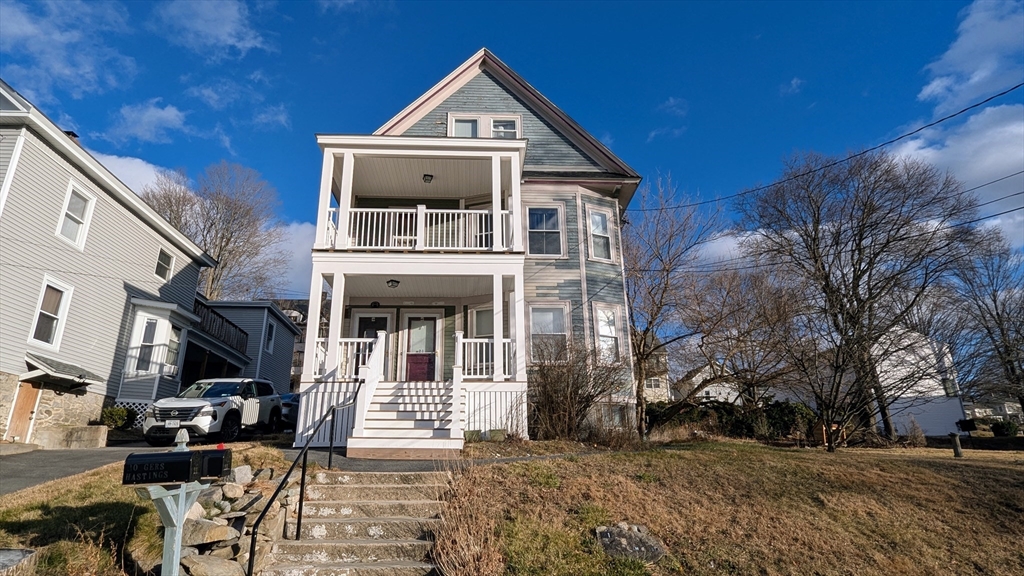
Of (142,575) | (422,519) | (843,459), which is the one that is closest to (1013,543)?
(843,459)

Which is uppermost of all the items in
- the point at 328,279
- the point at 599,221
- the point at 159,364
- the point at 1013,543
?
the point at 599,221

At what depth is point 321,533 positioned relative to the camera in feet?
19.5

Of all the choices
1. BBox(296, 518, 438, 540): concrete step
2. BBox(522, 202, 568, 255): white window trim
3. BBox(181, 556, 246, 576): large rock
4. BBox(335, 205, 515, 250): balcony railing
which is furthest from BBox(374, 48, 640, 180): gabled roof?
BBox(181, 556, 246, 576): large rock

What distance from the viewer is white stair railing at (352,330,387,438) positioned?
30.7ft

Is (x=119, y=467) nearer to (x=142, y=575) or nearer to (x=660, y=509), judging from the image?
(x=142, y=575)

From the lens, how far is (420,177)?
48.3ft

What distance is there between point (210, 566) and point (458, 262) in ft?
27.8

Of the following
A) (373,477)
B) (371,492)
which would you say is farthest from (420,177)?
(371,492)

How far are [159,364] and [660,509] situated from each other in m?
17.4

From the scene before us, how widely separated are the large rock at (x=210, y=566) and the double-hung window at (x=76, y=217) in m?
14.0

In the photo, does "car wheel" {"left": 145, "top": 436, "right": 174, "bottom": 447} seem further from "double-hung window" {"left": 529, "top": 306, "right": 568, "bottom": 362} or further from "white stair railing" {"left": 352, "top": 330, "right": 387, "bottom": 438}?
"double-hung window" {"left": 529, "top": 306, "right": 568, "bottom": 362}

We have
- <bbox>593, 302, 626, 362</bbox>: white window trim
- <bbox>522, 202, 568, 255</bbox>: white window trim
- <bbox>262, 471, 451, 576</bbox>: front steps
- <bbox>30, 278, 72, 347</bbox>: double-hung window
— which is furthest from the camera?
<bbox>522, 202, 568, 255</bbox>: white window trim

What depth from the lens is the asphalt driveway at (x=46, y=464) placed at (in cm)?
805

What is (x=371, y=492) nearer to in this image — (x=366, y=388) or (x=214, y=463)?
(x=214, y=463)
